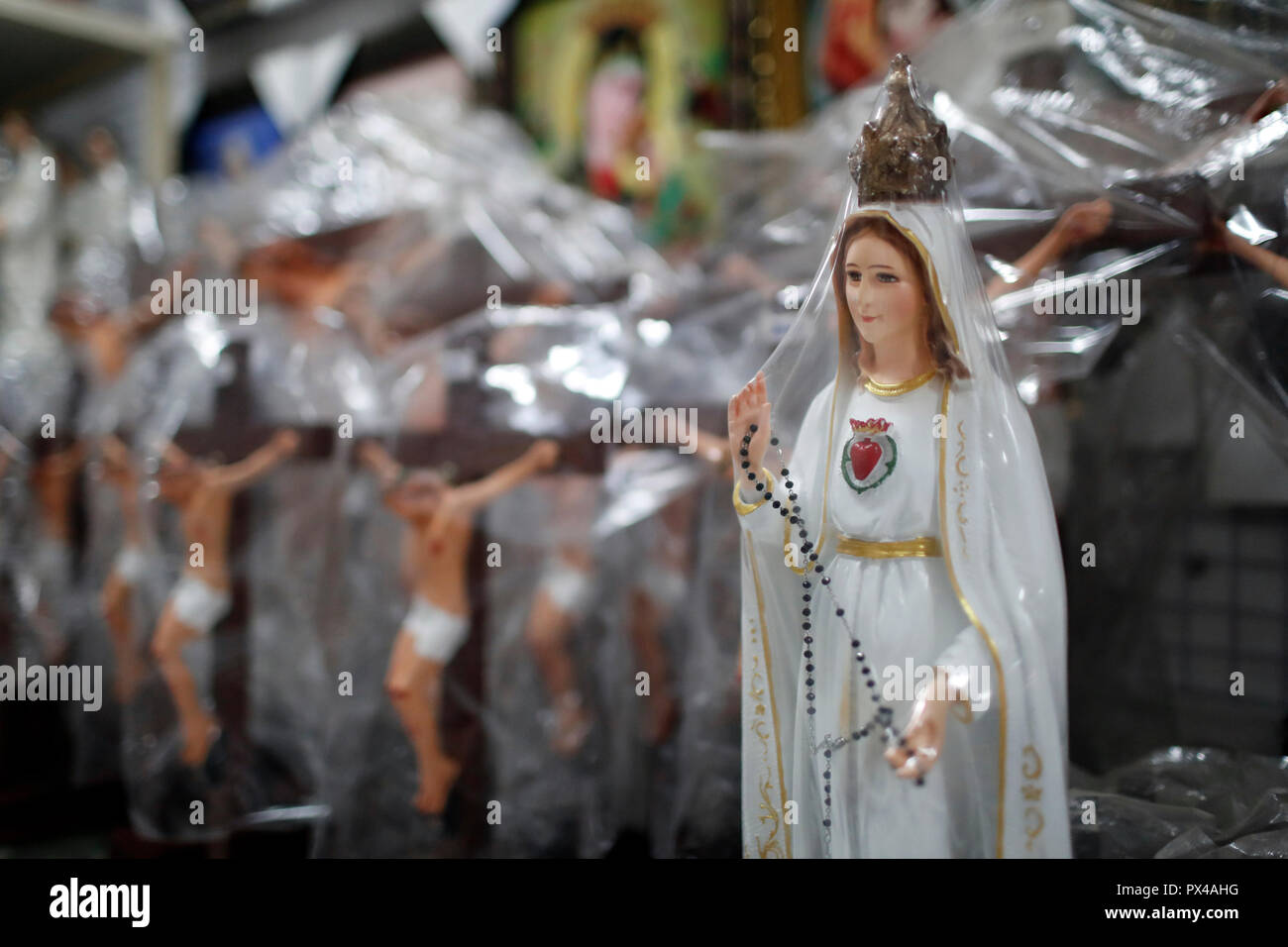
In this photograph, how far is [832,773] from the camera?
997mm

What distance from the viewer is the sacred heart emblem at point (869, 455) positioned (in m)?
0.99

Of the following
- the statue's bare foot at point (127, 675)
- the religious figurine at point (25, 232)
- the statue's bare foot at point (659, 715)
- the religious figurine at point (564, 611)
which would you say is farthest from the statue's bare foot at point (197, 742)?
the religious figurine at point (25, 232)

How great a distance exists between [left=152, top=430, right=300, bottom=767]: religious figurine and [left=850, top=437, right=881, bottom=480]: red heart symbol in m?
1.29

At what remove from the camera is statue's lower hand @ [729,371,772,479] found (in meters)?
1.02

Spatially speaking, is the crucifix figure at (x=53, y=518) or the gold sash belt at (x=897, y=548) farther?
the crucifix figure at (x=53, y=518)

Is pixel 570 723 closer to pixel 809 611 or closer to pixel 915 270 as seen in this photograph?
pixel 809 611

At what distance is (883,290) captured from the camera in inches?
38.1

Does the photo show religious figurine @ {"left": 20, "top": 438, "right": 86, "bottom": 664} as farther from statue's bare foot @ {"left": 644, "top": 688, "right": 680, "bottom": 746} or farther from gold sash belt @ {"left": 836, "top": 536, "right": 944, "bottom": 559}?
gold sash belt @ {"left": 836, "top": 536, "right": 944, "bottom": 559}

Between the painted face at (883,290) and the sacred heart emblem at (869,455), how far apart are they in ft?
0.31

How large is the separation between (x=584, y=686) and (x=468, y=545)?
36cm

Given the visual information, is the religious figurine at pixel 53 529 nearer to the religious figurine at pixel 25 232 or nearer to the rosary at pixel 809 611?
the religious figurine at pixel 25 232

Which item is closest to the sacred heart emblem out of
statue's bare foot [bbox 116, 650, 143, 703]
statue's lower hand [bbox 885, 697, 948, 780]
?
statue's lower hand [bbox 885, 697, 948, 780]

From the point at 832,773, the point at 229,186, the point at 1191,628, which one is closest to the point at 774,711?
the point at 832,773
